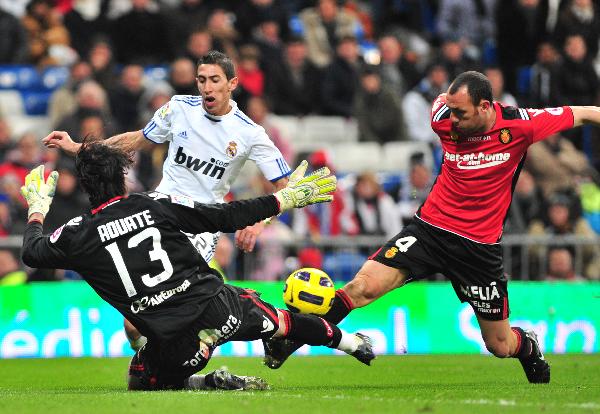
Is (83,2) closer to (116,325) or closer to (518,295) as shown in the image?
(116,325)

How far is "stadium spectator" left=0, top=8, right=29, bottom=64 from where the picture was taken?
68.5 ft

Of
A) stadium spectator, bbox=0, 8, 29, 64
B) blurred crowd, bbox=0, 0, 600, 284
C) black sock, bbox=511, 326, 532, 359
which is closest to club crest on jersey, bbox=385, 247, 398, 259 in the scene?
black sock, bbox=511, 326, 532, 359

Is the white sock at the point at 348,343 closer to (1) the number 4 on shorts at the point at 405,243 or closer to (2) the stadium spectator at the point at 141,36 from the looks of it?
(1) the number 4 on shorts at the point at 405,243

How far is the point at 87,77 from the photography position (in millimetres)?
19359

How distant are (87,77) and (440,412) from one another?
1227 cm

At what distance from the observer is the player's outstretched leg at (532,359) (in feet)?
37.0

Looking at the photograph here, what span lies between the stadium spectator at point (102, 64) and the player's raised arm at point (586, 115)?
1028cm

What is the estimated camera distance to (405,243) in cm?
1127

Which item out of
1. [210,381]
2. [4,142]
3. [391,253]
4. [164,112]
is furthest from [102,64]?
[210,381]

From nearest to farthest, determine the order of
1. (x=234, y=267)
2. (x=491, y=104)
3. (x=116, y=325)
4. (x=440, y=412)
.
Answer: (x=440, y=412), (x=491, y=104), (x=116, y=325), (x=234, y=267)

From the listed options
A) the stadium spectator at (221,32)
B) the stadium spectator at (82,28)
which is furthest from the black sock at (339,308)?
the stadium spectator at (82,28)

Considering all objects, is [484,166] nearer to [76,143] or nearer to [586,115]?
[586,115]

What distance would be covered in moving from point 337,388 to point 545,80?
38.0 feet

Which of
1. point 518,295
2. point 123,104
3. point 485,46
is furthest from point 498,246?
point 485,46
